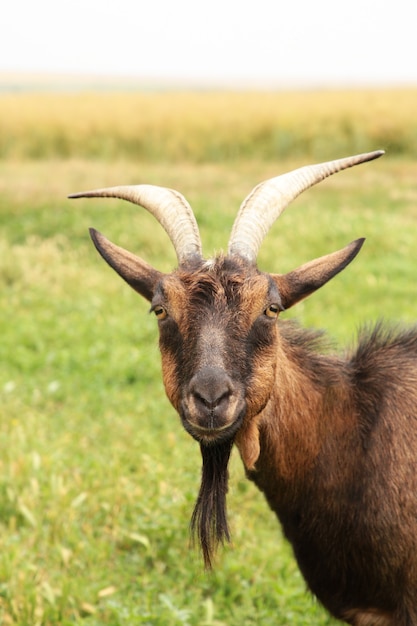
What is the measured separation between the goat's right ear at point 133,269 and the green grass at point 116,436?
51.7 inches

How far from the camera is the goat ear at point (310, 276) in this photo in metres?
3.51

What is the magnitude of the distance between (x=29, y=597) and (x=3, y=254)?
285 inches

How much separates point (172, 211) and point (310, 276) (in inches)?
29.7

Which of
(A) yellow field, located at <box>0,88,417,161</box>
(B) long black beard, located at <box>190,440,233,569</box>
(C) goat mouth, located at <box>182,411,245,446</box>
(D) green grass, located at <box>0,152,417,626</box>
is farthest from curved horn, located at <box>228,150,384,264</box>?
(A) yellow field, located at <box>0,88,417,161</box>

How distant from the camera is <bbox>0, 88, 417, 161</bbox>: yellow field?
2367 cm

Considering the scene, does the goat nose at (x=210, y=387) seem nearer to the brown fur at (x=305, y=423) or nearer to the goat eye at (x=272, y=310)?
the brown fur at (x=305, y=423)

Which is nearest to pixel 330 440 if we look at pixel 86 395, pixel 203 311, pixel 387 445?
pixel 387 445

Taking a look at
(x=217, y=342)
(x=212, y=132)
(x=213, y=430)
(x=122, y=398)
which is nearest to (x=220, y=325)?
(x=217, y=342)

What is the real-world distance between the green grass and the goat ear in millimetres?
1047

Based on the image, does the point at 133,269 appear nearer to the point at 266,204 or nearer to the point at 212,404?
the point at 266,204

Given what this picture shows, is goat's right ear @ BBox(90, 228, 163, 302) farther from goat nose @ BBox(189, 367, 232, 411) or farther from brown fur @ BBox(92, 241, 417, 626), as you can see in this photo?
goat nose @ BBox(189, 367, 232, 411)

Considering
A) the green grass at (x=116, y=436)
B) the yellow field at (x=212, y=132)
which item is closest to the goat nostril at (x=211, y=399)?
the green grass at (x=116, y=436)

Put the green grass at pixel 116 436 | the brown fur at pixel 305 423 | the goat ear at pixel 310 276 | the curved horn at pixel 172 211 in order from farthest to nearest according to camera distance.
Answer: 1. the green grass at pixel 116 436
2. the curved horn at pixel 172 211
3. the goat ear at pixel 310 276
4. the brown fur at pixel 305 423

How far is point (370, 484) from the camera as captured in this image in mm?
3754
